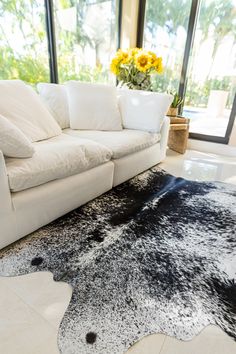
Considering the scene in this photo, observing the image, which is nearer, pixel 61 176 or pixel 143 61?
pixel 61 176

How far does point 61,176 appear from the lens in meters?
1.50

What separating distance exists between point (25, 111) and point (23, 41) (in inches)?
38.6

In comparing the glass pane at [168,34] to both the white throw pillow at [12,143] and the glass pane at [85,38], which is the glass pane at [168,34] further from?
the white throw pillow at [12,143]

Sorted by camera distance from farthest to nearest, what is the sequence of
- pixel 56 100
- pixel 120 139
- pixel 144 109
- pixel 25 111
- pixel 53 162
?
pixel 144 109, pixel 56 100, pixel 120 139, pixel 25 111, pixel 53 162

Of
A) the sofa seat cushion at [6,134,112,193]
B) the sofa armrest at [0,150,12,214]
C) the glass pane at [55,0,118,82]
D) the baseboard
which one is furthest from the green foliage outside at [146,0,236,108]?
the sofa armrest at [0,150,12,214]

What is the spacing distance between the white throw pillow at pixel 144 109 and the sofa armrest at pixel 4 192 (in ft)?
5.26

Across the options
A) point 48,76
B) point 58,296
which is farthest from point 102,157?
point 48,76

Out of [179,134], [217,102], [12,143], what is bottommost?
[179,134]

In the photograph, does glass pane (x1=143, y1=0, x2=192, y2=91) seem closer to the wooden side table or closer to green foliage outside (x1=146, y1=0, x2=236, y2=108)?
green foliage outside (x1=146, y1=0, x2=236, y2=108)

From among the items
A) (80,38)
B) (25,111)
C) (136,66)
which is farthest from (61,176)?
(80,38)

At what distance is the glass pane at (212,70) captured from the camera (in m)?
3.10

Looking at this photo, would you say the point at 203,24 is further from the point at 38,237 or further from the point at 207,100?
the point at 38,237

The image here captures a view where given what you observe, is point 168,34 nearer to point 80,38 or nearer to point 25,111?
point 80,38

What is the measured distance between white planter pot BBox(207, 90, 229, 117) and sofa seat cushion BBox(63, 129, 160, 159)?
1592 millimetres
